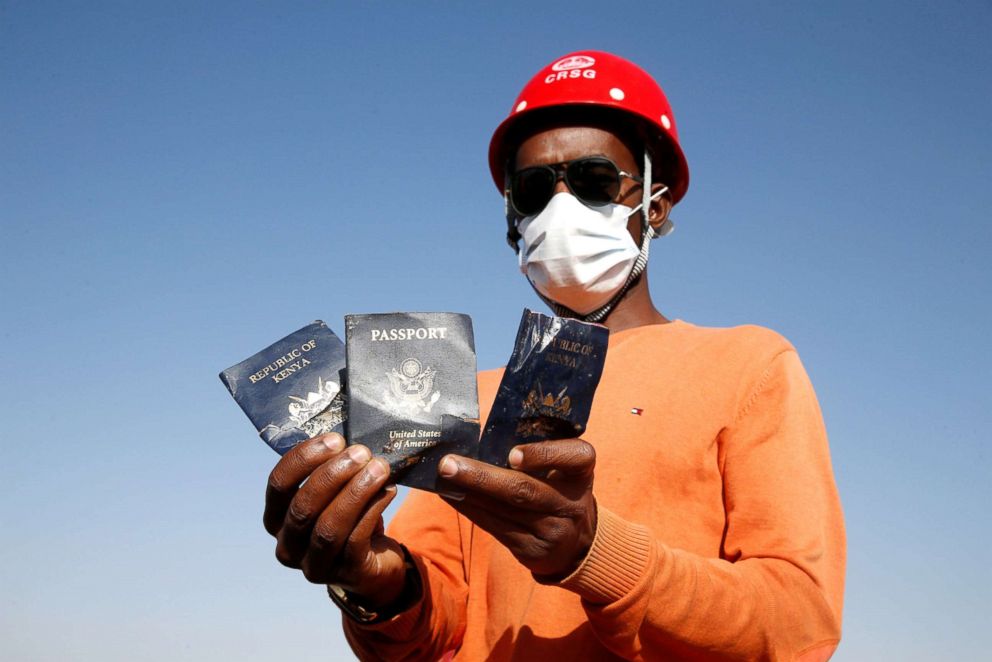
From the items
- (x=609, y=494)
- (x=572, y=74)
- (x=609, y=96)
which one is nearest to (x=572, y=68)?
(x=572, y=74)

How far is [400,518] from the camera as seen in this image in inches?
188

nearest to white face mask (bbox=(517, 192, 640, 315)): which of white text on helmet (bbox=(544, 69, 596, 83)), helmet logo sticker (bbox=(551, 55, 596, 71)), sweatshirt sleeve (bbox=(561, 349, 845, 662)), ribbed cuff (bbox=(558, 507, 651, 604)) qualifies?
white text on helmet (bbox=(544, 69, 596, 83))

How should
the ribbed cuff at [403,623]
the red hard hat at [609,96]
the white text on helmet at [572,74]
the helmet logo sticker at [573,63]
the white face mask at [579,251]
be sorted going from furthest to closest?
the helmet logo sticker at [573,63], the white text on helmet at [572,74], the red hard hat at [609,96], the white face mask at [579,251], the ribbed cuff at [403,623]

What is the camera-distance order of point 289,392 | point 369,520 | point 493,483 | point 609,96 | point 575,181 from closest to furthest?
point 493,483 → point 369,520 → point 289,392 → point 575,181 → point 609,96

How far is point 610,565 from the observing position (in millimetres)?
3117

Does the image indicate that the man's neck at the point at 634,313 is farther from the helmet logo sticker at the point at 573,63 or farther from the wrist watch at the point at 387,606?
the wrist watch at the point at 387,606

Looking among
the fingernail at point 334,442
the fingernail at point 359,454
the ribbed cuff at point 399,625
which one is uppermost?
the fingernail at point 334,442

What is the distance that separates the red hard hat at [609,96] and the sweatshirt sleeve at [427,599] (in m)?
2.33

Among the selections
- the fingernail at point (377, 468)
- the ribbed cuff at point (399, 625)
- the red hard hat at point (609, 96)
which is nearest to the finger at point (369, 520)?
the fingernail at point (377, 468)

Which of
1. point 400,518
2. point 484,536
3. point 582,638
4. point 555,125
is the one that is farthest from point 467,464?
point 555,125

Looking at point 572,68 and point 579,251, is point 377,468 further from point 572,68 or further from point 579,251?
point 572,68

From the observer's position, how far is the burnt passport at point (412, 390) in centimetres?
308

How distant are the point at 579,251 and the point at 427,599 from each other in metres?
2.00

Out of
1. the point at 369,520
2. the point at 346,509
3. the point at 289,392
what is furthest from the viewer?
the point at 289,392
